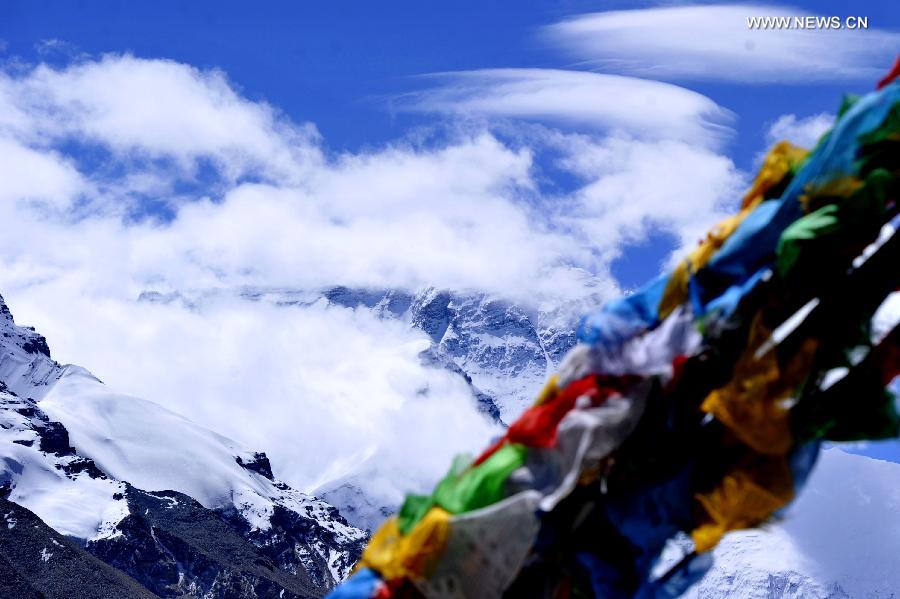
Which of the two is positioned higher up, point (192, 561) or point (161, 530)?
point (161, 530)

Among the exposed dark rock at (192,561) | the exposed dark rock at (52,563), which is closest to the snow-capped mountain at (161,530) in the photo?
the exposed dark rock at (192,561)

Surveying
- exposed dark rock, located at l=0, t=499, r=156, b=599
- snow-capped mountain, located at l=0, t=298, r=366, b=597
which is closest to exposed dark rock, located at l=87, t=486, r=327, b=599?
snow-capped mountain, located at l=0, t=298, r=366, b=597

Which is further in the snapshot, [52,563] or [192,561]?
[192,561]

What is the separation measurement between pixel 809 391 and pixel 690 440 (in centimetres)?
44

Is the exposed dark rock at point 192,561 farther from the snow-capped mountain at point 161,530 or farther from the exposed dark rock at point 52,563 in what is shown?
the exposed dark rock at point 52,563

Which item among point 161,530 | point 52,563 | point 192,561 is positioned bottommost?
point 192,561

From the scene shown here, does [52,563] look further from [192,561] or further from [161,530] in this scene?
[161,530]

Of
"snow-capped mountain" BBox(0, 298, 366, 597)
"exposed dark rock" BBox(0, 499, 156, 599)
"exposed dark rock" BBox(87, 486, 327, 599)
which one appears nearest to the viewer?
"exposed dark rock" BBox(0, 499, 156, 599)

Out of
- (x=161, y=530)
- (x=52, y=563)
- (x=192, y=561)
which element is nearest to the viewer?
(x=52, y=563)

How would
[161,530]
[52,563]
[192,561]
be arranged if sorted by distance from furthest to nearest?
1. [161,530]
2. [192,561]
3. [52,563]

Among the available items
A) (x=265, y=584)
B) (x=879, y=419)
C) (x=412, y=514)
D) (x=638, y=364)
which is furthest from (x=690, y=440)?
(x=265, y=584)

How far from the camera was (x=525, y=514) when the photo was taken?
4312 millimetres

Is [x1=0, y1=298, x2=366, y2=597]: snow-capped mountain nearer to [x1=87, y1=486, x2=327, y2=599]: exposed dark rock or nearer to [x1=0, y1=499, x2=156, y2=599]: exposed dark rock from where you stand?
[x1=87, y1=486, x2=327, y2=599]: exposed dark rock

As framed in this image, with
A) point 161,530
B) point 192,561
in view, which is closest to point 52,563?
point 192,561
